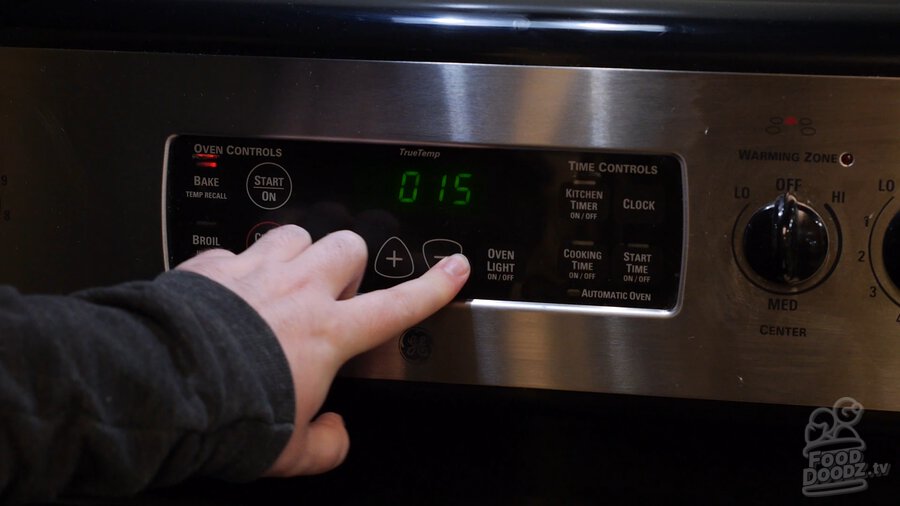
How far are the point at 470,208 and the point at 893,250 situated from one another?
24 centimetres

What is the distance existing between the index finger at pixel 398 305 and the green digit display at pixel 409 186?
0.14ft

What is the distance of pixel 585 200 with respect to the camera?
1.52 ft

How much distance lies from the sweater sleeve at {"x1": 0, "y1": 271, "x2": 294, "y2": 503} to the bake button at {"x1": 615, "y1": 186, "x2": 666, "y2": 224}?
0.22 meters

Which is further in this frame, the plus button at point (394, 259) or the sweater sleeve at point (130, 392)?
the plus button at point (394, 259)

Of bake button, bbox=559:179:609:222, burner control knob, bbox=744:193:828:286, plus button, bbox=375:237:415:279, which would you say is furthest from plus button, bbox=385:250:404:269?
burner control knob, bbox=744:193:828:286

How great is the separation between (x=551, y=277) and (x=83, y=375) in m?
0.26

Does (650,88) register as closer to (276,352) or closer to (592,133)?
(592,133)

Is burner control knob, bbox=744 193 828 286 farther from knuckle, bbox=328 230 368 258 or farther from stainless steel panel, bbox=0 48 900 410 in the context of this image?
knuckle, bbox=328 230 368 258

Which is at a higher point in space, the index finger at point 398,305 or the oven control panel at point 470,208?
the oven control panel at point 470,208

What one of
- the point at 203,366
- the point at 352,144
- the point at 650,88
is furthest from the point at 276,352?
the point at 650,88

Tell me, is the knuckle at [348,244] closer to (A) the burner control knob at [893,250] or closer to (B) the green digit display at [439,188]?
(B) the green digit display at [439,188]

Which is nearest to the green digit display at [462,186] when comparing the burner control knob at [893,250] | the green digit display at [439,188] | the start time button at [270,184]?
the green digit display at [439,188]

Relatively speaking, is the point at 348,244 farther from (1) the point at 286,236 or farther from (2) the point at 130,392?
(2) the point at 130,392

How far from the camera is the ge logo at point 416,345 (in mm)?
477
